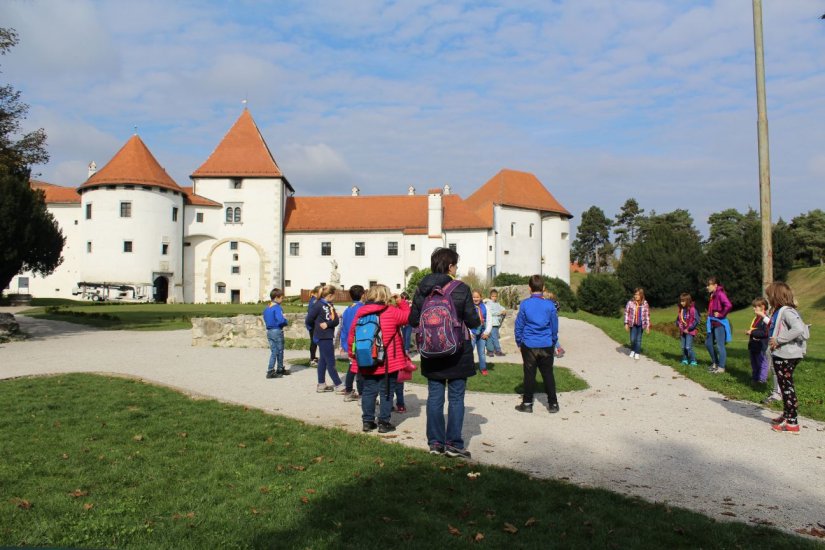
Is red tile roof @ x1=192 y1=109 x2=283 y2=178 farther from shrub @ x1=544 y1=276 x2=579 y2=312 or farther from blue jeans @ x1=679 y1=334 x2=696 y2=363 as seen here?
blue jeans @ x1=679 y1=334 x2=696 y2=363

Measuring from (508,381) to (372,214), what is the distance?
157 ft

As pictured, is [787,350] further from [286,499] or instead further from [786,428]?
[286,499]

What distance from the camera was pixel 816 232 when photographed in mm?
66938

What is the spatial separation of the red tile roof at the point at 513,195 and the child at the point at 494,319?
130 ft

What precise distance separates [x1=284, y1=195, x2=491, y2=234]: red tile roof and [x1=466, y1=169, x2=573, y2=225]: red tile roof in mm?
2241

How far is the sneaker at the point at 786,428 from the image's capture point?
7.54m

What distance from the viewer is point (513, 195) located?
59281mm

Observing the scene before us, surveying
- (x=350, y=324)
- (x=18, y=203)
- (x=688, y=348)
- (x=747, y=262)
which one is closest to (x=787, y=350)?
(x=350, y=324)

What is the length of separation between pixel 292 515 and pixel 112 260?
169 ft

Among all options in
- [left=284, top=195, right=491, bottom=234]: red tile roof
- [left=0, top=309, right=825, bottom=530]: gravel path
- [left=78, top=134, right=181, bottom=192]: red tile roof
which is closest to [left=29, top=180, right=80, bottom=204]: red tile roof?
[left=78, top=134, right=181, bottom=192]: red tile roof

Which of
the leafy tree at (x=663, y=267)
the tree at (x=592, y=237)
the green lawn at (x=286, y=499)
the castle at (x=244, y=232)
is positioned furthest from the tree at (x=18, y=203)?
the tree at (x=592, y=237)

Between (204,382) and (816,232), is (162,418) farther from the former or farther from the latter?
(816,232)

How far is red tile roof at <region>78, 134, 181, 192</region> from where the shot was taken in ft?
166

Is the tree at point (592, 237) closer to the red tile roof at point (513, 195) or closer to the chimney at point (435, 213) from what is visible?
the red tile roof at point (513, 195)
